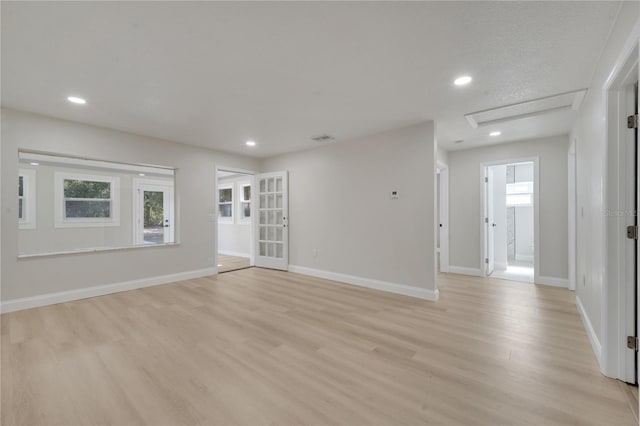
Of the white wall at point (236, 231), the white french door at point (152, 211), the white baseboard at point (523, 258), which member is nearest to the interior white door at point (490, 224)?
the white baseboard at point (523, 258)

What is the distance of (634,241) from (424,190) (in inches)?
85.9

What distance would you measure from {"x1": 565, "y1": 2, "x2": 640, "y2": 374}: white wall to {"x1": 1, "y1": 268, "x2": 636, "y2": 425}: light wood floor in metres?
0.41

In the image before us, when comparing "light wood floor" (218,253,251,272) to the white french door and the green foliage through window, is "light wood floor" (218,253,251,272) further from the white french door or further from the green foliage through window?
the green foliage through window

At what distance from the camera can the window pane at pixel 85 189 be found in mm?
4957

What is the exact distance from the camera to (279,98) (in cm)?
308

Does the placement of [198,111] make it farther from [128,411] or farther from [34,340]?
[128,411]

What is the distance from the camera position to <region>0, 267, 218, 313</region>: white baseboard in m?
3.36

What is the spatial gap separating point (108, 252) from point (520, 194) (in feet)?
29.3

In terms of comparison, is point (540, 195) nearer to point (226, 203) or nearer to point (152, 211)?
point (152, 211)

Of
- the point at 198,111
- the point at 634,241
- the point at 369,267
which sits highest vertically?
the point at 198,111

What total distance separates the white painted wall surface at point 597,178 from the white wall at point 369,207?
1.53 m

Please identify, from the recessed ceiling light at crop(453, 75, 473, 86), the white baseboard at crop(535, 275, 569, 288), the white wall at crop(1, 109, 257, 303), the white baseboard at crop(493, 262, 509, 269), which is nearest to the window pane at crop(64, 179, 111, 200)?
the white wall at crop(1, 109, 257, 303)

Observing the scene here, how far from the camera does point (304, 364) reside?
214cm

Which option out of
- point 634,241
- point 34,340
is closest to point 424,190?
point 634,241
